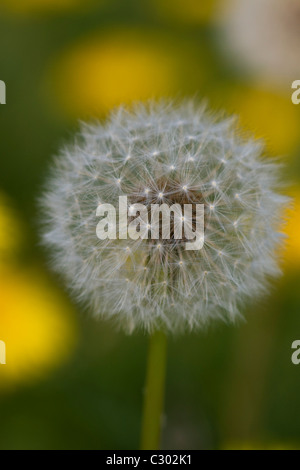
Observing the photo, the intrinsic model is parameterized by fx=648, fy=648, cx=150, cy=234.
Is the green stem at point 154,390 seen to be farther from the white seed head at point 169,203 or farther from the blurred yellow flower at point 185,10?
the blurred yellow flower at point 185,10

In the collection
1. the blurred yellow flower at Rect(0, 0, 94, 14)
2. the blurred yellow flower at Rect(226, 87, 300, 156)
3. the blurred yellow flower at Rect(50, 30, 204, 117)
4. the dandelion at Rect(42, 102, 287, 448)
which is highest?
the blurred yellow flower at Rect(0, 0, 94, 14)

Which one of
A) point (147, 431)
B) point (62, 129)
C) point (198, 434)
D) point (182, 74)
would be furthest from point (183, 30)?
point (147, 431)

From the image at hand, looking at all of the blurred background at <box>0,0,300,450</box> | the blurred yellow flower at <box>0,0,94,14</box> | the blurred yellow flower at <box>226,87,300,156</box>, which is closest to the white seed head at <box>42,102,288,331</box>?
the blurred background at <box>0,0,300,450</box>

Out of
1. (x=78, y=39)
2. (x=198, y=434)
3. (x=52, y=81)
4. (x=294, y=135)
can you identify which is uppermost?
(x=78, y=39)

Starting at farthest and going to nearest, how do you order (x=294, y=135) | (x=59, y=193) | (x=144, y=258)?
(x=294, y=135) < (x=59, y=193) < (x=144, y=258)

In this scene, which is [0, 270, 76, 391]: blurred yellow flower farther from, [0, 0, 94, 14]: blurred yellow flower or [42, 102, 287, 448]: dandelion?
[0, 0, 94, 14]: blurred yellow flower
